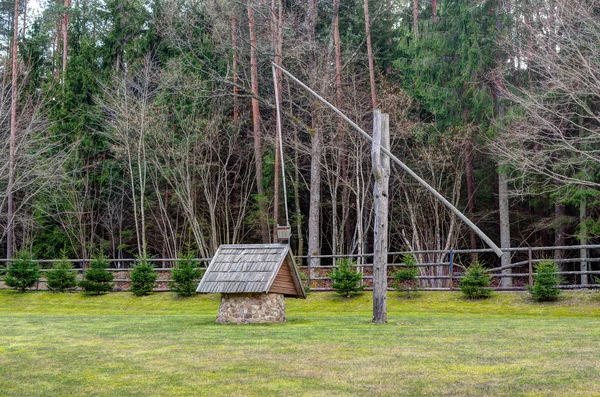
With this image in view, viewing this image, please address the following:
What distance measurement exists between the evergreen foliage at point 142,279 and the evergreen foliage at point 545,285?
11214 millimetres

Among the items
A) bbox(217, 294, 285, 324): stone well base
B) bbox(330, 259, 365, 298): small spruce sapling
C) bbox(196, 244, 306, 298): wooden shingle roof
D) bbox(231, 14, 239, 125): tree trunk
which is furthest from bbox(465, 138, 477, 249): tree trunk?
bbox(217, 294, 285, 324): stone well base

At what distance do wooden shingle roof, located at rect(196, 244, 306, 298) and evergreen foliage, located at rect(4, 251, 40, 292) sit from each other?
12.3 m

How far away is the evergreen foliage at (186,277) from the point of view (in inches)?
872

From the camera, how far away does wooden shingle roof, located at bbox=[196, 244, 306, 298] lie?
13.9 meters

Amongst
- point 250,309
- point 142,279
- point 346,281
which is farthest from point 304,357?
point 142,279

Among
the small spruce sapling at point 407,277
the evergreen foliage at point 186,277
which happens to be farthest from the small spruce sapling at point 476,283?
the evergreen foliage at point 186,277

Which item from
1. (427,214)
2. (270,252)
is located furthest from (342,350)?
(427,214)

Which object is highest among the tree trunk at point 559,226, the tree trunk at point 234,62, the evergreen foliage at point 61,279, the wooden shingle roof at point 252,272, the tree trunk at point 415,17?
the tree trunk at point 415,17

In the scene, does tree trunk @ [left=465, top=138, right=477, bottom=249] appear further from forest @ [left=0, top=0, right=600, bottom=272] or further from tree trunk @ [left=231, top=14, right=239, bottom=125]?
tree trunk @ [left=231, top=14, right=239, bottom=125]

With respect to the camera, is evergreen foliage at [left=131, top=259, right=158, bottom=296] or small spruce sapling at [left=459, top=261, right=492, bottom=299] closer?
small spruce sapling at [left=459, top=261, right=492, bottom=299]

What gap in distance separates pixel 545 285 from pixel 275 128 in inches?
541

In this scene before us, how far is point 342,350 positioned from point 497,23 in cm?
1871

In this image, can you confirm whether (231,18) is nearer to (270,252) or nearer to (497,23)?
(497,23)

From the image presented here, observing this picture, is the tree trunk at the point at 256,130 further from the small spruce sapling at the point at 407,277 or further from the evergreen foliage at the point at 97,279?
the small spruce sapling at the point at 407,277
